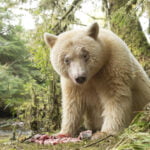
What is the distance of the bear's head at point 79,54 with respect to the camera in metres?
3.83

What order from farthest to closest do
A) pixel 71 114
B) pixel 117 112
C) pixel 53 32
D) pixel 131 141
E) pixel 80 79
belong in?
1. pixel 53 32
2. pixel 71 114
3. pixel 117 112
4. pixel 80 79
5. pixel 131 141

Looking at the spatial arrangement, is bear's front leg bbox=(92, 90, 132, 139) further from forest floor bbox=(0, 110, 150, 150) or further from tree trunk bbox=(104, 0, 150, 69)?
tree trunk bbox=(104, 0, 150, 69)

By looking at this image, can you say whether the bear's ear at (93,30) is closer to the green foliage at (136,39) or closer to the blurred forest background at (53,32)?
the blurred forest background at (53,32)

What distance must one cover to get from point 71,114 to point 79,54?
125cm

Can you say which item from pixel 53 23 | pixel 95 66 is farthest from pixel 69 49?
pixel 53 23

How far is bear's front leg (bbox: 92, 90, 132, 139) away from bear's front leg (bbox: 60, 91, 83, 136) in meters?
0.55

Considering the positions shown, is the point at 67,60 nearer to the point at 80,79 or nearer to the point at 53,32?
the point at 80,79

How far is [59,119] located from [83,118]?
0.85 metres

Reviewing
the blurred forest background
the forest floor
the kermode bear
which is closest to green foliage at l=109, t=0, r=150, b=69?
the blurred forest background

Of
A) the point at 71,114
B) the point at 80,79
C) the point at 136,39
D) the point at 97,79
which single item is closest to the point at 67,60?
the point at 80,79

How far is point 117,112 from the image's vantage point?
408 centimetres

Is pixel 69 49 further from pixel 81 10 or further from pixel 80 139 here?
pixel 81 10

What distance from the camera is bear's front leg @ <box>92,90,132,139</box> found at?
13.2ft

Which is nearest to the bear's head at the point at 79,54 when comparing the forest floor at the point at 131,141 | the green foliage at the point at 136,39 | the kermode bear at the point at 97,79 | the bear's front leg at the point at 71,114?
the kermode bear at the point at 97,79
